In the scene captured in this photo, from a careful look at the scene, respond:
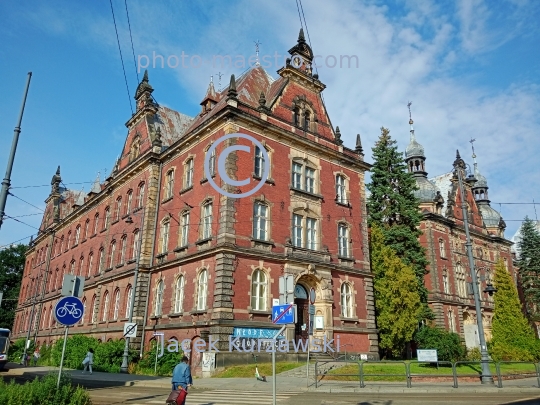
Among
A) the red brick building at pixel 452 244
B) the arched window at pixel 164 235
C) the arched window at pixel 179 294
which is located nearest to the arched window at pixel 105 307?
the arched window at pixel 164 235

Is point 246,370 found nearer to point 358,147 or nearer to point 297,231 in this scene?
point 297,231

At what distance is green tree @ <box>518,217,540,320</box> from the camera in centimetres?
5981

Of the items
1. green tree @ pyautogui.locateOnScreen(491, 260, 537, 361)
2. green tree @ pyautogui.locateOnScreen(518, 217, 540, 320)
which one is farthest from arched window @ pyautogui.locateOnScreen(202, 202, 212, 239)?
green tree @ pyautogui.locateOnScreen(518, 217, 540, 320)

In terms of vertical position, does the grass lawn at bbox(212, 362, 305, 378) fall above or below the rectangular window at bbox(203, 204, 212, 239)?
below

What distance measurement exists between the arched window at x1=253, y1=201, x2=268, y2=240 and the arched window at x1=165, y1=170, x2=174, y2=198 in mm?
7520

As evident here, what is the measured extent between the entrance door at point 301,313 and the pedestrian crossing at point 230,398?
11.0m

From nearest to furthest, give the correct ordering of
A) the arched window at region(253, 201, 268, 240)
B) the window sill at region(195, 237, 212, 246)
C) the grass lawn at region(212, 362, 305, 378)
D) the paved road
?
the paved road < the grass lawn at region(212, 362, 305, 378) < the window sill at region(195, 237, 212, 246) < the arched window at region(253, 201, 268, 240)

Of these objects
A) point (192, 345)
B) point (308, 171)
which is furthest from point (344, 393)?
point (308, 171)

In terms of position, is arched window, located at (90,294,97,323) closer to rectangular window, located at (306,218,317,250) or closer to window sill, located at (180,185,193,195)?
window sill, located at (180,185,193,195)

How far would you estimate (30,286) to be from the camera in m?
58.9

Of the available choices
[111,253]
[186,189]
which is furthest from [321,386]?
[111,253]

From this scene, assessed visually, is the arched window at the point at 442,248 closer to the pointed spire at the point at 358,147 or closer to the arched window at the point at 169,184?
the pointed spire at the point at 358,147

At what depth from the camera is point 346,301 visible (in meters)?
29.1

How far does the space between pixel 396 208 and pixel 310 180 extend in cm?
1063
